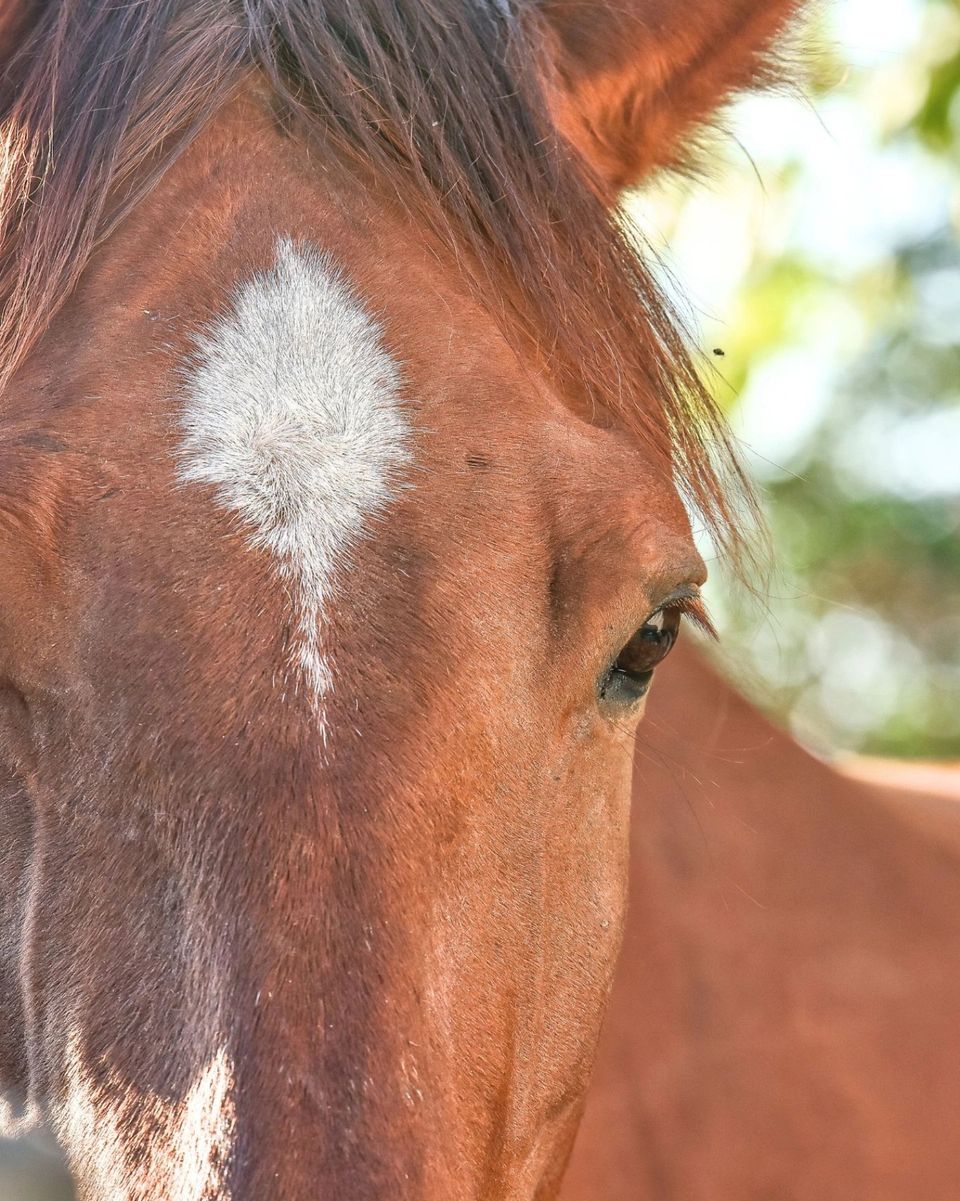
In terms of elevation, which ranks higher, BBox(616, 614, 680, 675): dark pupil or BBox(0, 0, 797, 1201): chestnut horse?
BBox(0, 0, 797, 1201): chestnut horse

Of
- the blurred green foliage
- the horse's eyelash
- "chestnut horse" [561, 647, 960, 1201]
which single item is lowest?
the blurred green foliage

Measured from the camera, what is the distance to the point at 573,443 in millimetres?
1313

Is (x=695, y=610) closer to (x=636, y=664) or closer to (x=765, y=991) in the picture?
(x=636, y=664)

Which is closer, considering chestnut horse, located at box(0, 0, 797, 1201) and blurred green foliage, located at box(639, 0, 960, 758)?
chestnut horse, located at box(0, 0, 797, 1201)

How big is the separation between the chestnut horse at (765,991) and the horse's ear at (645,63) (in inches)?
34.5

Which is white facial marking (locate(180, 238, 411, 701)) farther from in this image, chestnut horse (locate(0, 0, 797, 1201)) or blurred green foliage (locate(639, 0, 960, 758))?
blurred green foliage (locate(639, 0, 960, 758))

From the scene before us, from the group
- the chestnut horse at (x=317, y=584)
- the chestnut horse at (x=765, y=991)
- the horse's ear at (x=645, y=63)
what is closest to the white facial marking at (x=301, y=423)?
the chestnut horse at (x=317, y=584)

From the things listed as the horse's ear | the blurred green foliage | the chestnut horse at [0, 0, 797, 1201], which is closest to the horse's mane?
the chestnut horse at [0, 0, 797, 1201]

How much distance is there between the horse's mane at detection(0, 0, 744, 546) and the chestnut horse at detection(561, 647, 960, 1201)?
Result: 2.45ft

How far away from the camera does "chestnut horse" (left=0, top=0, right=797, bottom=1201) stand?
1022 millimetres

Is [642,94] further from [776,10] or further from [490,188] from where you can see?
[490,188]

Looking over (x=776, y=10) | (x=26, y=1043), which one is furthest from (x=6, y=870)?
(x=776, y=10)

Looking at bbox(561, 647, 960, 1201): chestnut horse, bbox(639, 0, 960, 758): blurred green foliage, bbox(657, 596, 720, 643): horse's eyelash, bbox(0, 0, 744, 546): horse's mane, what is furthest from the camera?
bbox(639, 0, 960, 758): blurred green foliage

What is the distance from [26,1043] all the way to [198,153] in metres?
0.90
